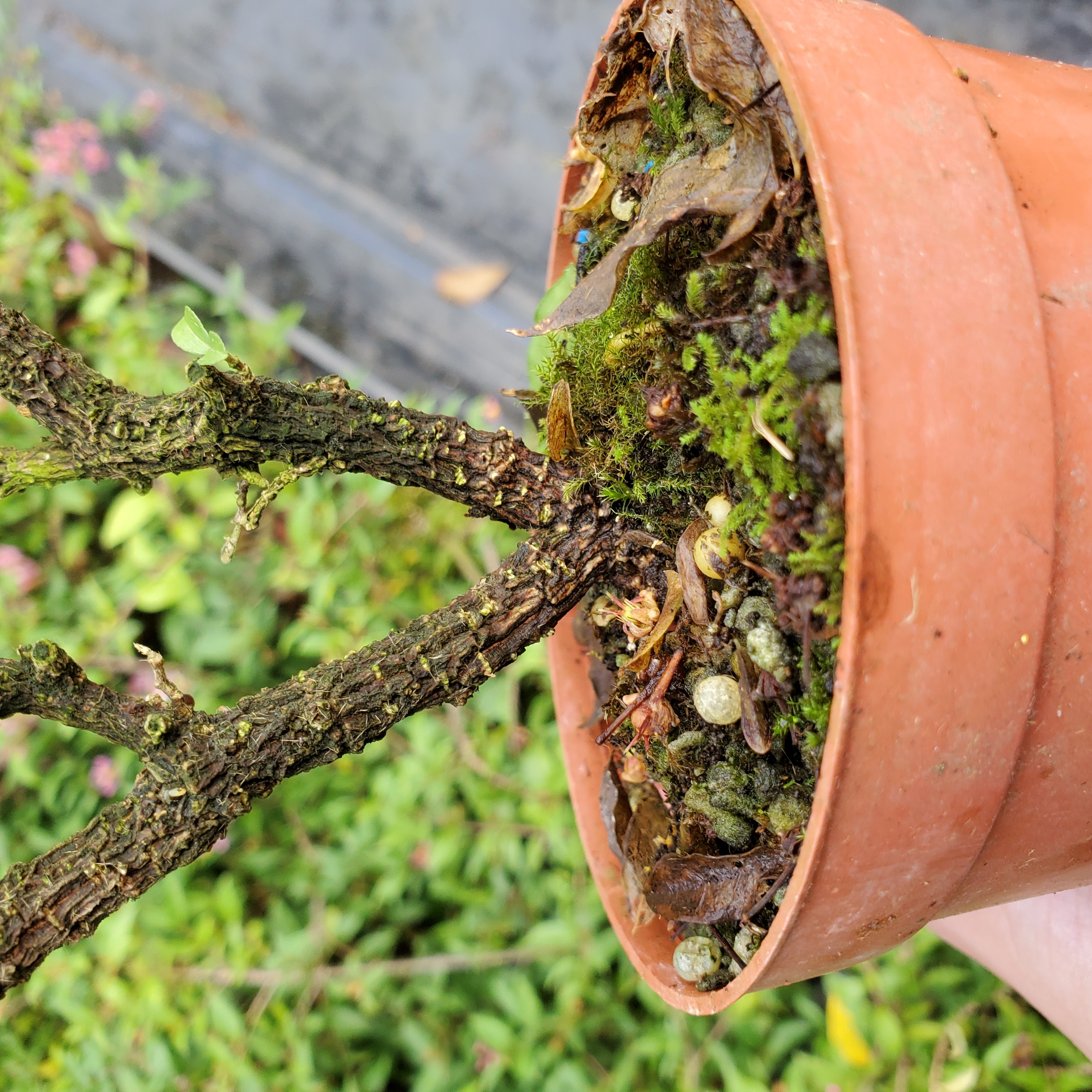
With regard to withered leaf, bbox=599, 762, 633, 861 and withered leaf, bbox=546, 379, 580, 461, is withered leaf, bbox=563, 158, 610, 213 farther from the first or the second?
withered leaf, bbox=599, 762, 633, 861

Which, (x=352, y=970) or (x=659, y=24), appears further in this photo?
(x=352, y=970)

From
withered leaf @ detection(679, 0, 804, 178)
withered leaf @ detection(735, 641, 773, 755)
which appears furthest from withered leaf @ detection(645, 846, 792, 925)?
withered leaf @ detection(679, 0, 804, 178)

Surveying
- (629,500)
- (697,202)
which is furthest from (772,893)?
(697,202)

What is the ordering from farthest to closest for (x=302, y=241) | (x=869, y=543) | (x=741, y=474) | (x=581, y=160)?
1. (x=302, y=241)
2. (x=581, y=160)
3. (x=741, y=474)
4. (x=869, y=543)

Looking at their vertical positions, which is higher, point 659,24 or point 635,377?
point 659,24

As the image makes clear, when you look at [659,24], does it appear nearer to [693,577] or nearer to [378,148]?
[693,577]

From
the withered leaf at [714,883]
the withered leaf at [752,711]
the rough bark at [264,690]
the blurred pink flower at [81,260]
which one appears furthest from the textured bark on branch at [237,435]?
the blurred pink flower at [81,260]

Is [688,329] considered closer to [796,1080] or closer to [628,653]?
[628,653]

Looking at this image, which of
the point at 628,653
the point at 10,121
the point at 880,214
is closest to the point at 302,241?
the point at 10,121
